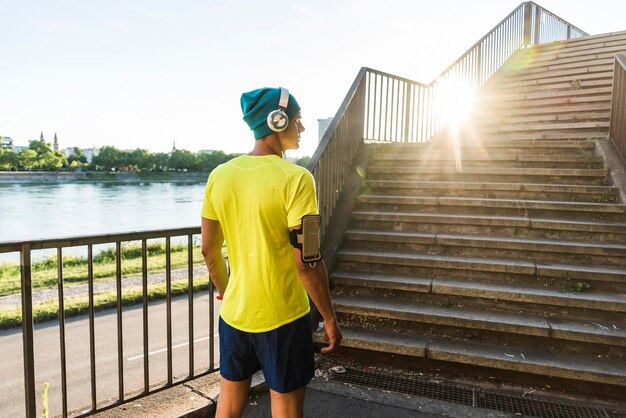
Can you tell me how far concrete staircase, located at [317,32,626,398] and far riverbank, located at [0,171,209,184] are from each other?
432 feet

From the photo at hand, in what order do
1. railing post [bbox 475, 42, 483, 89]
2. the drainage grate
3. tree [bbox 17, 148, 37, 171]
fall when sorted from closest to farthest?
the drainage grate
railing post [bbox 475, 42, 483, 89]
tree [bbox 17, 148, 37, 171]

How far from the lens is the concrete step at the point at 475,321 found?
3660 millimetres

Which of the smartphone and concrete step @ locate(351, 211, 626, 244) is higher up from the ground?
the smartphone

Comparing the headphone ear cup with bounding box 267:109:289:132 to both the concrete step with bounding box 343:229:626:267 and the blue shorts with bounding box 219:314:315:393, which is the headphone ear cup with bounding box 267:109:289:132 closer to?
the blue shorts with bounding box 219:314:315:393

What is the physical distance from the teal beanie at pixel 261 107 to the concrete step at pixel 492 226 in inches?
147

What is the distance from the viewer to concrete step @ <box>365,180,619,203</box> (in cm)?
521

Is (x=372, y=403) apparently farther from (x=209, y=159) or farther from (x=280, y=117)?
(x=209, y=159)

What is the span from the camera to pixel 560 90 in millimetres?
9766

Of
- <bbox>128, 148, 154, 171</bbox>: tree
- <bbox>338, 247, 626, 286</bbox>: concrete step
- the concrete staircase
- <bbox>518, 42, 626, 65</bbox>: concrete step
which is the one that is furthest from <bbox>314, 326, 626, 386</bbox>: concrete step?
<bbox>128, 148, 154, 171</bbox>: tree

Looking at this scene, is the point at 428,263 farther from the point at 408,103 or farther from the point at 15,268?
the point at 15,268

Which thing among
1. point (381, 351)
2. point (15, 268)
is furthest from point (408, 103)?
point (15, 268)

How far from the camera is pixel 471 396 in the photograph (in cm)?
338

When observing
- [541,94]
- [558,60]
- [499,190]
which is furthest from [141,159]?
[499,190]

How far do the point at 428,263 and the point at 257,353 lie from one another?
3161 millimetres
